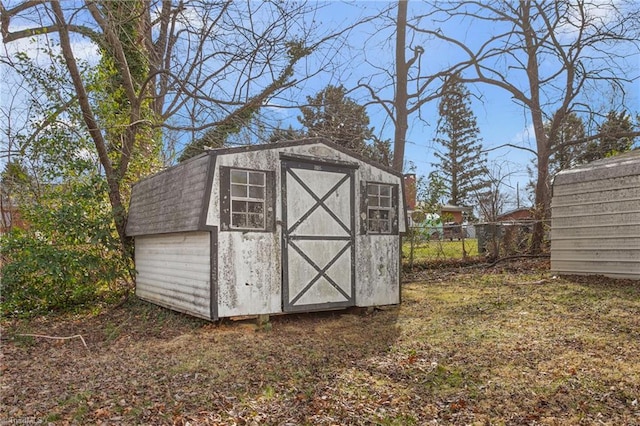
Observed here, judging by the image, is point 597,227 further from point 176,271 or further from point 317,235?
point 176,271

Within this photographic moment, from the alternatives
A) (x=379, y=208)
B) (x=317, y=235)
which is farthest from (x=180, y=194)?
(x=379, y=208)

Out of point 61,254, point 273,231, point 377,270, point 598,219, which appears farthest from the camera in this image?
point 598,219

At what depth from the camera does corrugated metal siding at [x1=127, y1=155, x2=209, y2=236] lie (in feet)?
21.1

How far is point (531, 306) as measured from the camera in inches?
293

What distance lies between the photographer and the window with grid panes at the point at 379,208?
792 cm

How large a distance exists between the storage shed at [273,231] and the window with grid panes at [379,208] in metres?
0.02

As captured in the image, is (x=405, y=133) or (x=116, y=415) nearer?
(x=116, y=415)

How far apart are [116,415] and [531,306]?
637 cm

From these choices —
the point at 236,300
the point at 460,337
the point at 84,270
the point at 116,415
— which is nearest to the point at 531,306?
the point at 460,337

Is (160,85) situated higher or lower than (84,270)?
higher

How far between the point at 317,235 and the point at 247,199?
1304 millimetres

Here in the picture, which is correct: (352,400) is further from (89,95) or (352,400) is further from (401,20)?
(401,20)

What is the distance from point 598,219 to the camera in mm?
9484

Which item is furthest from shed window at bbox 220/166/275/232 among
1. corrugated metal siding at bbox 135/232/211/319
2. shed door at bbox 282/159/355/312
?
corrugated metal siding at bbox 135/232/211/319
